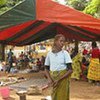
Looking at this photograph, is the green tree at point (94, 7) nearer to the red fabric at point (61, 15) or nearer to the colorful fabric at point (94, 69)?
the colorful fabric at point (94, 69)

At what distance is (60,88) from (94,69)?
23.9 ft

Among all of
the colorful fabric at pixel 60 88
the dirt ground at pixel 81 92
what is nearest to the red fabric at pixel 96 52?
the dirt ground at pixel 81 92

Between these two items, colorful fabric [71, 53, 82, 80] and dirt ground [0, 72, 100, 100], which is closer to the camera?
dirt ground [0, 72, 100, 100]

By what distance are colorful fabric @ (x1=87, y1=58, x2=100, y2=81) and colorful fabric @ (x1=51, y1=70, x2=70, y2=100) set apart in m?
6.92

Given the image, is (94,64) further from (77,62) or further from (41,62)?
(41,62)

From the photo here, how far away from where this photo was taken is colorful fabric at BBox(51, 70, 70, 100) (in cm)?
681

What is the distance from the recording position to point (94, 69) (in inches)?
550

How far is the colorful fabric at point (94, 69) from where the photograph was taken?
13767 millimetres

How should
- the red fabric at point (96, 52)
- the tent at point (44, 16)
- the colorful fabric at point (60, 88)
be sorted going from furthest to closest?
the red fabric at point (96, 52), the tent at point (44, 16), the colorful fabric at point (60, 88)

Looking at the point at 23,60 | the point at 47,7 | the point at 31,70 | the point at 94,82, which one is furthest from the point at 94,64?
the point at 23,60

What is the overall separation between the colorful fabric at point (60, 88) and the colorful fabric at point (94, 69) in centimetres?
692

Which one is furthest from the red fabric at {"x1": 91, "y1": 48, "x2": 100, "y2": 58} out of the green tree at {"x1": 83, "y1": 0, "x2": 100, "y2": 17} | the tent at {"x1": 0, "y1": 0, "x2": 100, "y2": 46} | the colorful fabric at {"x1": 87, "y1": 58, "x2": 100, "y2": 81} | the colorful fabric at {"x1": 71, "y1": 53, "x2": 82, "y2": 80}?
the green tree at {"x1": 83, "y1": 0, "x2": 100, "y2": 17}

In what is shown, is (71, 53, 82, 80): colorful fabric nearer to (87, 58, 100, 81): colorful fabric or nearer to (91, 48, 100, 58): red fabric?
(87, 58, 100, 81): colorful fabric

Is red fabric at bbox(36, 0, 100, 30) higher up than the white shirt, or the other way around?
red fabric at bbox(36, 0, 100, 30)
